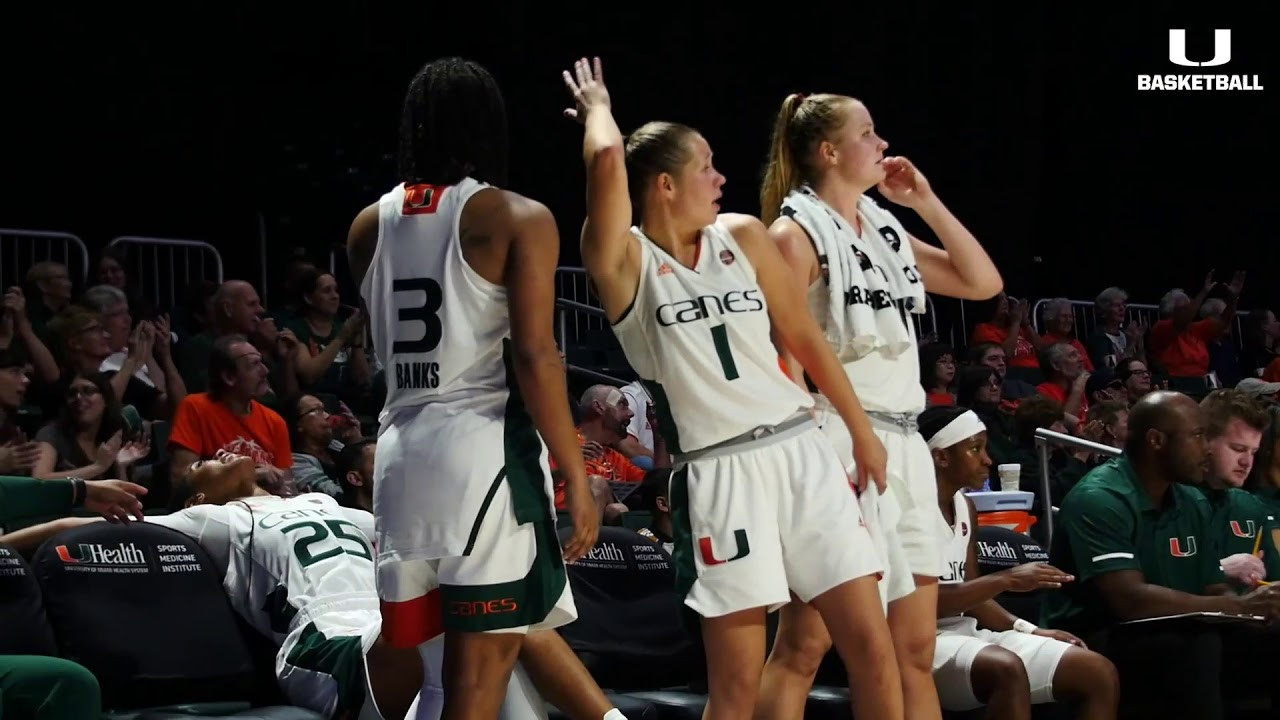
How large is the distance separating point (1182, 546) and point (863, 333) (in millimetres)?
2242

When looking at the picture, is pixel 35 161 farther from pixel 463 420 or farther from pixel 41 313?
pixel 463 420

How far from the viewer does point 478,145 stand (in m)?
3.27

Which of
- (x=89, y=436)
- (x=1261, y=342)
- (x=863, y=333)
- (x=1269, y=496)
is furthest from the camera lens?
(x=1261, y=342)

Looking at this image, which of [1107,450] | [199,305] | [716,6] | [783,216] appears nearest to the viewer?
[783,216]

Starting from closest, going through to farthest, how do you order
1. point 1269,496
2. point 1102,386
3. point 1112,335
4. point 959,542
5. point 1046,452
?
point 959,542, point 1269,496, point 1046,452, point 1102,386, point 1112,335

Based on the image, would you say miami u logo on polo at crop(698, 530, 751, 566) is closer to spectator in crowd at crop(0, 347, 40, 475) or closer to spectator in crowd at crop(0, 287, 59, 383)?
spectator in crowd at crop(0, 347, 40, 475)

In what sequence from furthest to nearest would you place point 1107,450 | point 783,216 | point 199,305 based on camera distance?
point 199,305 → point 1107,450 → point 783,216

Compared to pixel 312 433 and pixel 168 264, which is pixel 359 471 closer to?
pixel 312 433

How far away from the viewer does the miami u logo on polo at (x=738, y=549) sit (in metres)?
3.46

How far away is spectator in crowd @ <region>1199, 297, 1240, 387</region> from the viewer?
12562 millimetres

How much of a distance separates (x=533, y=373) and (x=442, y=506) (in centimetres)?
31

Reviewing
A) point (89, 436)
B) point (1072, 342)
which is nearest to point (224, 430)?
point (89, 436)

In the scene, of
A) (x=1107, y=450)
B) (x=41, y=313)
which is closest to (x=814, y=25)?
(x=1107, y=450)

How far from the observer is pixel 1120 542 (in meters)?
5.15
